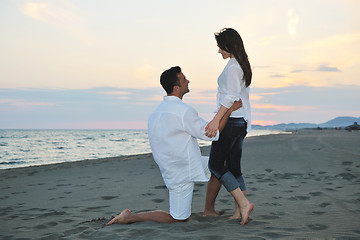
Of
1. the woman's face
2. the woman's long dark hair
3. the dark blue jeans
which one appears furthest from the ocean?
the woman's long dark hair

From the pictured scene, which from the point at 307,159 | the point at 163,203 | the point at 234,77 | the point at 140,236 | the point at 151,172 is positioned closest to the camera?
the point at 140,236

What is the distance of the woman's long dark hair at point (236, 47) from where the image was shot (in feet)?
10.9

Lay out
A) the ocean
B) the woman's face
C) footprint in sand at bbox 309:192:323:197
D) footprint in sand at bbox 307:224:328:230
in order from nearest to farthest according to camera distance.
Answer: footprint in sand at bbox 307:224:328:230 → the woman's face → footprint in sand at bbox 309:192:323:197 → the ocean

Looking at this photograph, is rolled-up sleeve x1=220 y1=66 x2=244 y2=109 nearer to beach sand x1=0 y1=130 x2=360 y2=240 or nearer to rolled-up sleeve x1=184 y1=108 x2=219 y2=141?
rolled-up sleeve x1=184 y1=108 x2=219 y2=141

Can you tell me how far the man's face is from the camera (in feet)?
10.8

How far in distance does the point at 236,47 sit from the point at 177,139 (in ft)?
3.86

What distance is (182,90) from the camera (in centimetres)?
334

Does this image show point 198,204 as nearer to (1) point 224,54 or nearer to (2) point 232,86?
(2) point 232,86

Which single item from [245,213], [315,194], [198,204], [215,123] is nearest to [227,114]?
[215,123]

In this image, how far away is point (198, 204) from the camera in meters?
4.55

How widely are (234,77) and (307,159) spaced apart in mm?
6122

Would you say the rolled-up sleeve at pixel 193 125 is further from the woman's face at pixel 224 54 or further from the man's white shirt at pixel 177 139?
the woman's face at pixel 224 54

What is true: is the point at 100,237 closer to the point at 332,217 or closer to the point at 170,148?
the point at 170,148

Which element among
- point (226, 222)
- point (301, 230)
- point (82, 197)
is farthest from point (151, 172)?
point (301, 230)
